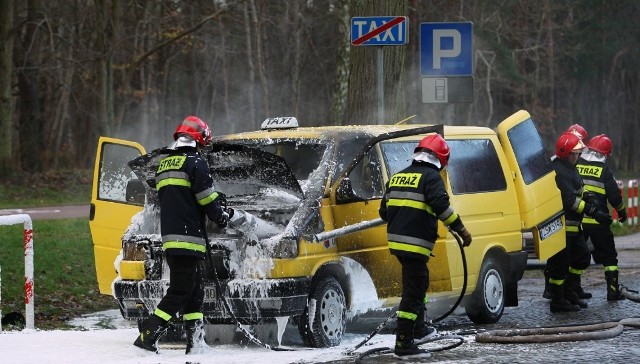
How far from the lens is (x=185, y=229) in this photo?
928 centimetres

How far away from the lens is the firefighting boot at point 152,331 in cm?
930

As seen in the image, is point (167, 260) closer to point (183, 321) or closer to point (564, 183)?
point (183, 321)

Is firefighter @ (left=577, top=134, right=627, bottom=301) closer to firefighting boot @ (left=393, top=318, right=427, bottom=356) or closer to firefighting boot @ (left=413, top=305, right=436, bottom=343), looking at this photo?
firefighting boot @ (left=413, top=305, right=436, bottom=343)

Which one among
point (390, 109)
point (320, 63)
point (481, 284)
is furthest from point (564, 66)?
point (481, 284)

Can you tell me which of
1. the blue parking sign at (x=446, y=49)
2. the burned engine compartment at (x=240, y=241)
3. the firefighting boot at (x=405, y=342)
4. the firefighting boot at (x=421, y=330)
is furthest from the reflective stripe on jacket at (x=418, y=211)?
the blue parking sign at (x=446, y=49)

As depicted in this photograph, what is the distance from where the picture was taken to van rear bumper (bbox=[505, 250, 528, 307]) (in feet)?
38.9

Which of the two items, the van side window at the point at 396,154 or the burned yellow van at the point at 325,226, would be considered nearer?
the burned yellow van at the point at 325,226

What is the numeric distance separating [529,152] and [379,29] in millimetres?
2589

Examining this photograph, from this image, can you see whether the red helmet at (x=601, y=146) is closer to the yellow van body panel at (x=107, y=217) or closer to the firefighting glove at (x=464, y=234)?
the firefighting glove at (x=464, y=234)

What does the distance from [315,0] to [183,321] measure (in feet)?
130

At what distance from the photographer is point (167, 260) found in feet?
30.8

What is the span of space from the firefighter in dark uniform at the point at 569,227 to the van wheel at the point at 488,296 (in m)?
1.01

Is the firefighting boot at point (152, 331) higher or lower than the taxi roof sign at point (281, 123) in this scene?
lower

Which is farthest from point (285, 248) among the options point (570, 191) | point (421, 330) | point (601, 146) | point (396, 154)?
point (601, 146)
